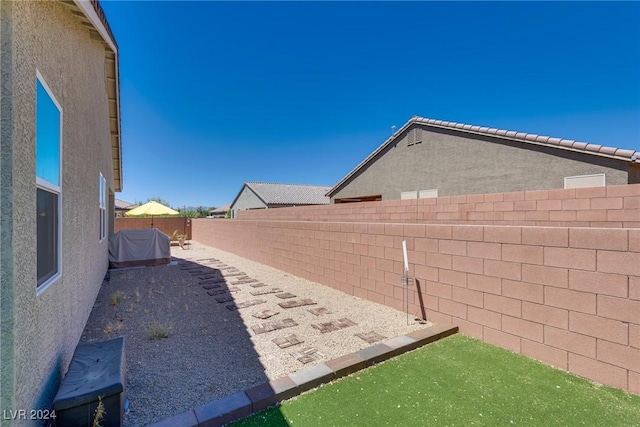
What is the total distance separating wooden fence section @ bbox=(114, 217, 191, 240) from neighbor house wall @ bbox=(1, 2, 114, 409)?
18.7 meters

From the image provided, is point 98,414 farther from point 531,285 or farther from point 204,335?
point 531,285

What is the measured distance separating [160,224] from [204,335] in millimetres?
20017

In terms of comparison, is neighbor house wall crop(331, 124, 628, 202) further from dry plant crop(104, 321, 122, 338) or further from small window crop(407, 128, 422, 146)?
dry plant crop(104, 321, 122, 338)

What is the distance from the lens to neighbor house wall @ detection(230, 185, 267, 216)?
28359 millimetres

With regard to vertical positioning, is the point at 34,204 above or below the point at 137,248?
above

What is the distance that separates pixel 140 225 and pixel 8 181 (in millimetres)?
22045

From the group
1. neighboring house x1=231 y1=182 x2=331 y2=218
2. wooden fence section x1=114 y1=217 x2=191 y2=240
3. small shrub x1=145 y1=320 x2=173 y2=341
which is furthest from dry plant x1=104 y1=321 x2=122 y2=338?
neighboring house x1=231 y1=182 x2=331 y2=218

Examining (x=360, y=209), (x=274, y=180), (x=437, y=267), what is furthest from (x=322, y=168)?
(x=437, y=267)

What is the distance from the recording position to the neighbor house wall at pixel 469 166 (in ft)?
25.2

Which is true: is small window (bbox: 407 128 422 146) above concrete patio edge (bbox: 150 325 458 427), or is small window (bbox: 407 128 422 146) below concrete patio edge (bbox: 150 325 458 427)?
above

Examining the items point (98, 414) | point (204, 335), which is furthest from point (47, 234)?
point (204, 335)

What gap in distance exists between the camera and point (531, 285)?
347cm

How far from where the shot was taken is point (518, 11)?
802cm

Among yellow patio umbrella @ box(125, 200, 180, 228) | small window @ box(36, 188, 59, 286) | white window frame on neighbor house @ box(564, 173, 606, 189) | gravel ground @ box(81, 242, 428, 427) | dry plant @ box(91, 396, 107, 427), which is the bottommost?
gravel ground @ box(81, 242, 428, 427)
